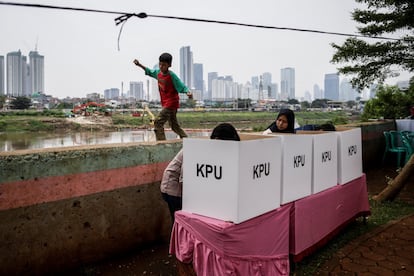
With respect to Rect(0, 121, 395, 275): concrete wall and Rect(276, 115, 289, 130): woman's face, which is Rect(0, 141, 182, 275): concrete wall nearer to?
Rect(0, 121, 395, 275): concrete wall

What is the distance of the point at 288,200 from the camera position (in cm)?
273

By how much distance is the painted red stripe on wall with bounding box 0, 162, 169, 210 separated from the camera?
2.63 meters

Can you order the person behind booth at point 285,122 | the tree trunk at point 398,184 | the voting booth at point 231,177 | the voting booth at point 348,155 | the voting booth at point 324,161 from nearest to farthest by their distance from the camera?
the voting booth at point 231,177, the voting booth at point 324,161, the voting booth at point 348,155, the person behind booth at point 285,122, the tree trunk at point 398,184

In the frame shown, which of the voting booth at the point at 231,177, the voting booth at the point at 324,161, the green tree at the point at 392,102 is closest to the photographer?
the voting booth at the point at 231,177

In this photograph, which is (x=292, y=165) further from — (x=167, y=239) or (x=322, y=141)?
(x=167, y=239)

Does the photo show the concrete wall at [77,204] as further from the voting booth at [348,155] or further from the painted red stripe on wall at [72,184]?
the voting booth at [348,155]

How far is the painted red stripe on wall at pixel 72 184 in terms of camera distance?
2.63m

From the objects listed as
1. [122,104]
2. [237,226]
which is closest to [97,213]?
[237,226]

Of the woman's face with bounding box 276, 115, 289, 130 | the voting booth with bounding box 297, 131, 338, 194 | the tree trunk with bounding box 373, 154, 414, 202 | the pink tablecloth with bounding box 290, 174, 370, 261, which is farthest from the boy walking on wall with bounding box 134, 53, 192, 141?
the tree trunk with bounding box 373, 154, 414, 202

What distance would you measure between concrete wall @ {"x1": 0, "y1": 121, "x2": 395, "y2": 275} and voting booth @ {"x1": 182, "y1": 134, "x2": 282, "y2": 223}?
106cm

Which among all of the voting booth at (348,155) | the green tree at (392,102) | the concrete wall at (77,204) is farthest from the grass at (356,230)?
the green tree at (392,102)

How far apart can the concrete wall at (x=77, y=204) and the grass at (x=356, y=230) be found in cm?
141

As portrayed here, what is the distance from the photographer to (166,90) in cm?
431

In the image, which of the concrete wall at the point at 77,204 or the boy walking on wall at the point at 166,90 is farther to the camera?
the boy walking on wall at the point at 166,90
